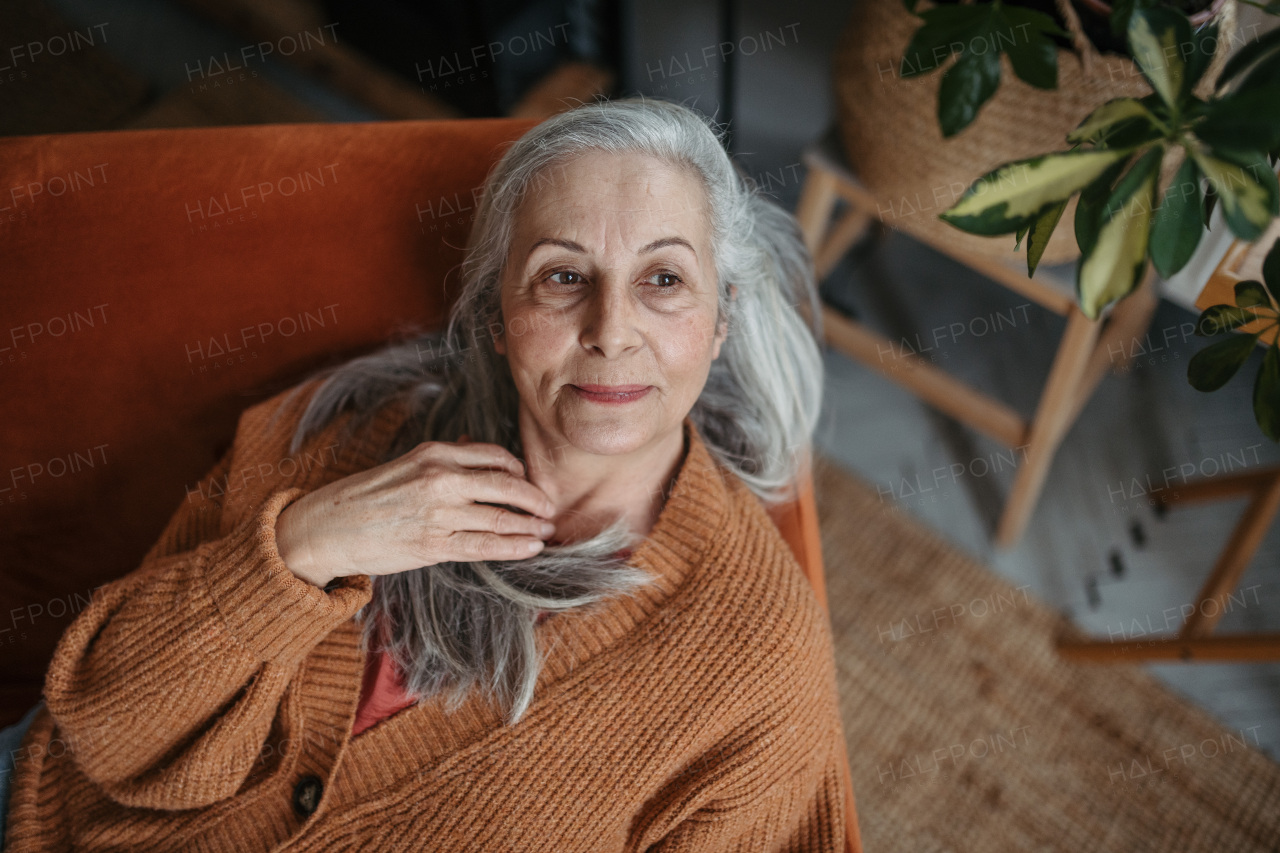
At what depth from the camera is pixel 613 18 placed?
233cm

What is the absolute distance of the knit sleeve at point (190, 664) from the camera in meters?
1.02

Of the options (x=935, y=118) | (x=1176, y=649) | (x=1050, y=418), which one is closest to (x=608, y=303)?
(x=935, y=118)

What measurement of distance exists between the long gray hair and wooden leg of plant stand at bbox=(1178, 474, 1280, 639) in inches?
32.0

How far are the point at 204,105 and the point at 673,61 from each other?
1326mm

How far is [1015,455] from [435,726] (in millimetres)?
1557

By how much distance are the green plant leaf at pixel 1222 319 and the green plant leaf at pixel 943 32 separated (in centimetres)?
42

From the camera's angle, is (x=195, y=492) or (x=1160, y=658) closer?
(x=195, y=492)

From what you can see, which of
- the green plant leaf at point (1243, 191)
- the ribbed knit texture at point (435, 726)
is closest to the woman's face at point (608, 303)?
the ribbed knit texture at point (435, 726)

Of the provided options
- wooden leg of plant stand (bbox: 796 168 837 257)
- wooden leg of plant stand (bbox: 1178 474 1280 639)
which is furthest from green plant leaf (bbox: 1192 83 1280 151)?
wooden leg of plant stand (bbox: 1178 474 1280 639)

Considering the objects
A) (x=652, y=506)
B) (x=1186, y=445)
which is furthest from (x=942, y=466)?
(x=652, y=506)

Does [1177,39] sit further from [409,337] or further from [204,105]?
[204,105]

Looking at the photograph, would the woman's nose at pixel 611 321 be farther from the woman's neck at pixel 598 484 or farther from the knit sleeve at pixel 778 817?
the knit sleeve at pixel 778 817

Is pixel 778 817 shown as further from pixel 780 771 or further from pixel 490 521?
pixel 490 521

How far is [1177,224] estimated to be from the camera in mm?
753
